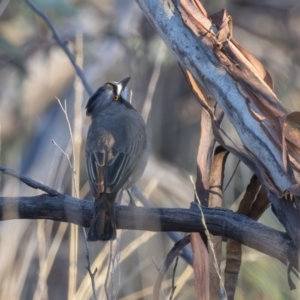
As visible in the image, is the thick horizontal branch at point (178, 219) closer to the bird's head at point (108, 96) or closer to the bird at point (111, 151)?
the bird at point (111, 151)

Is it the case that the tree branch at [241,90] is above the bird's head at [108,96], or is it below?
below

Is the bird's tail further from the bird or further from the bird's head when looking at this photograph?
the bird's head

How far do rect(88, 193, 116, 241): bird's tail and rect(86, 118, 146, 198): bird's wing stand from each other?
26 cm

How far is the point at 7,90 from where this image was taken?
18.4ft

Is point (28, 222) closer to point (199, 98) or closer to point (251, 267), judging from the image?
point (251, 267)

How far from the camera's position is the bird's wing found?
3.60 metres

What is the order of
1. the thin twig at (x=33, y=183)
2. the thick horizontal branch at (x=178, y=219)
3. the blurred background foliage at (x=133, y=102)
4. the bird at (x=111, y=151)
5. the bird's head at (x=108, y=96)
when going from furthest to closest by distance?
the bird's head at (x=108, y=96)
the blurred background foliage at (x=133, y=102)
the bird at (x=111, y=151)
the thin twig at (x=33, y=183)
the thick horizontal branch at (x=178, y=219)

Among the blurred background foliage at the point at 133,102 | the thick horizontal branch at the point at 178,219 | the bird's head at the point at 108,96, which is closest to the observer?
the thick horizontal branch at the point at 178,219

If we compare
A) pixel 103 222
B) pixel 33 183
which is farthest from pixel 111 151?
pixel 33 183

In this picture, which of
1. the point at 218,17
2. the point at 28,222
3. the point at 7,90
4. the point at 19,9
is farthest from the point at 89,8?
the point at 218,17

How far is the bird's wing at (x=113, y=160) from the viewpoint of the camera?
142 inches

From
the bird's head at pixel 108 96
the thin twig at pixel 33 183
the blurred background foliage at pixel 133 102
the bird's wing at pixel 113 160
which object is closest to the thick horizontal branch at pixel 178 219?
the thin twig at pixel 33 183

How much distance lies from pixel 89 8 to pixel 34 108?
4.39 ft

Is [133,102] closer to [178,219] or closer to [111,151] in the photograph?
[111,151]
